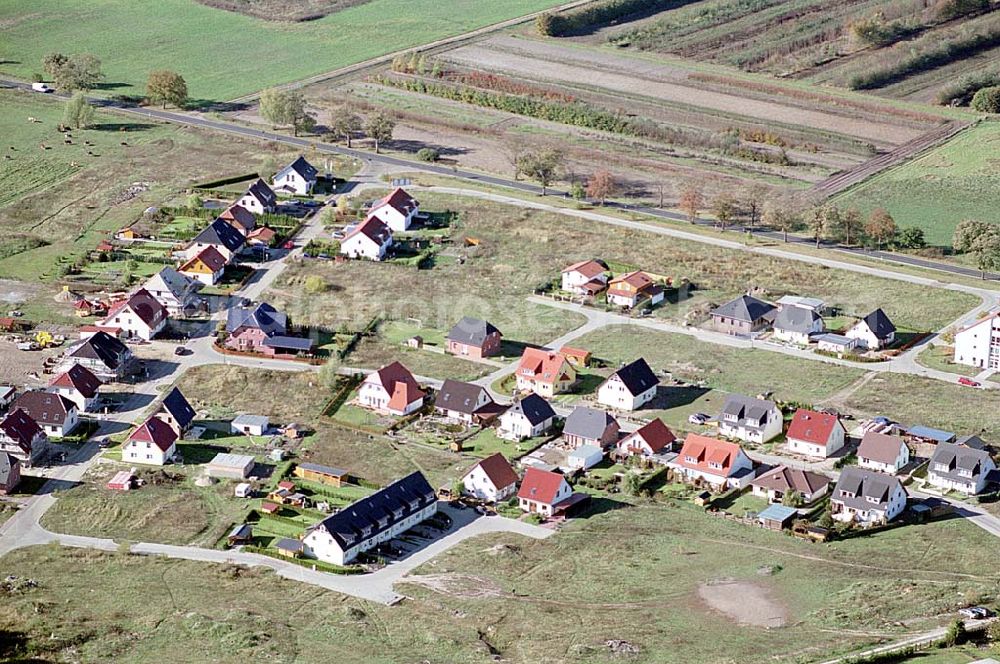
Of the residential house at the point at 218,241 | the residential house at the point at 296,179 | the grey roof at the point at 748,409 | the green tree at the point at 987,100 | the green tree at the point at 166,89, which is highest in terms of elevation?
the green tree at the point at 987,100

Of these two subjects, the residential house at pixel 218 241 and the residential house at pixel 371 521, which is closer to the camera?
the residential house at pixel 371 521

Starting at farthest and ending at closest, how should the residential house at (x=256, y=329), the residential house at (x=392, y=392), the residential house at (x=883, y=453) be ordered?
the residential house at (x=256, y=329) → the residential house at (x=392, y=392) → the residential house at (x=883, y=453)

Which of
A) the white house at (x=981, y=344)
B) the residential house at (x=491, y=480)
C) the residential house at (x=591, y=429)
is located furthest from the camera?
the white house at (x=981, y=344)

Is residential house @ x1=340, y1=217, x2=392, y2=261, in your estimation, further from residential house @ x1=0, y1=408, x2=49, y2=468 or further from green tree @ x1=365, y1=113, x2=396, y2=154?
residential house @ x1=0, y1=408, x2=49, y2=468

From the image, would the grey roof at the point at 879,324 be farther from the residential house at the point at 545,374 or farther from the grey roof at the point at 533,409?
the grey roof at the point at 533,409

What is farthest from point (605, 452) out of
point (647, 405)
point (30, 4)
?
point (30, 4)

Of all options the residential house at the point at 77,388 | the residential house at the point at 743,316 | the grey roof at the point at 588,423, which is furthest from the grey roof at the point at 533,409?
the residential house at the point at 77,388
